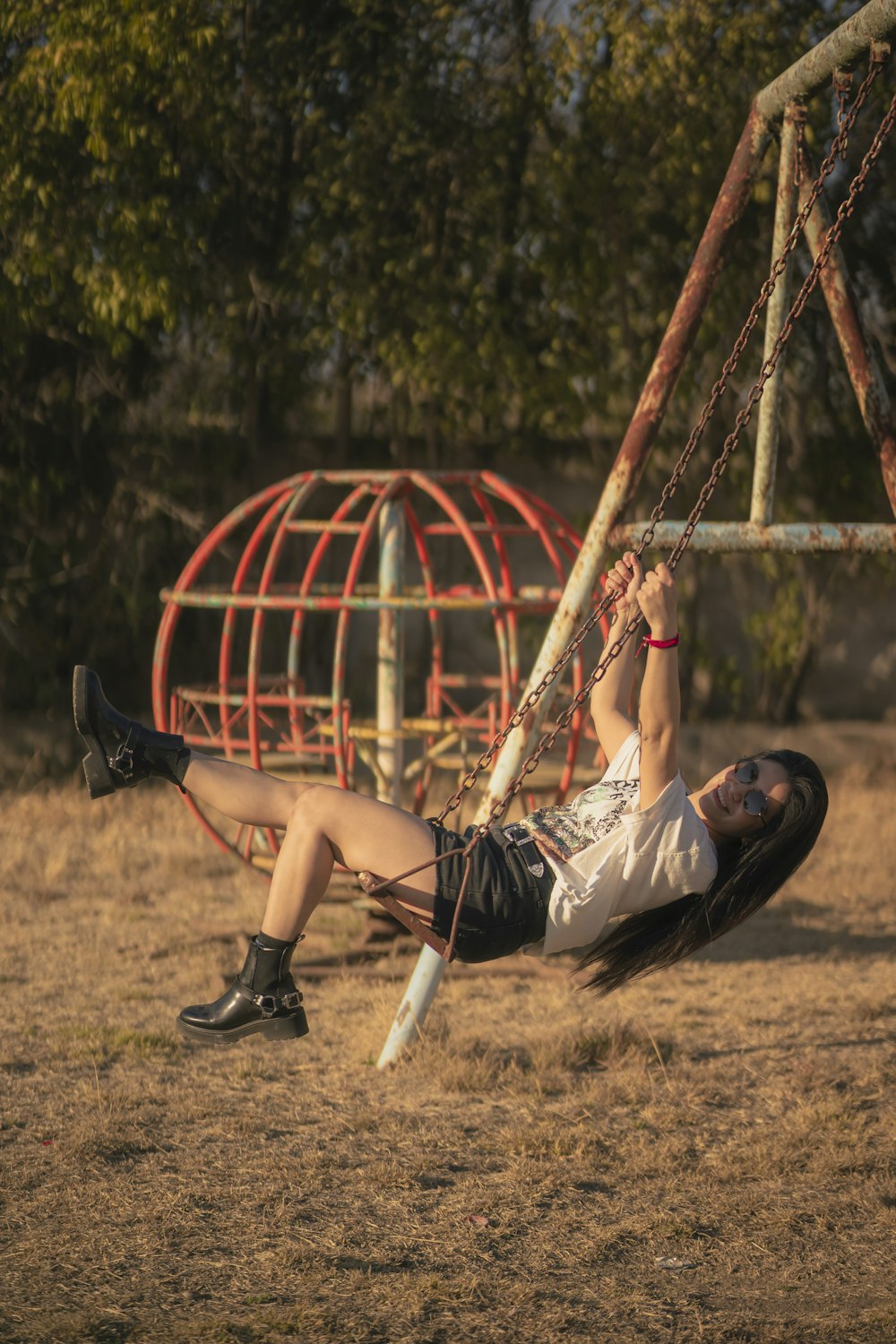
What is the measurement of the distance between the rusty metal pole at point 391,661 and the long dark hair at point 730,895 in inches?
104

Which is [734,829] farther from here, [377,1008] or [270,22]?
[270,22]

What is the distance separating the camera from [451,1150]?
3.99m

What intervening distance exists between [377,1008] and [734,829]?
209 centimetres

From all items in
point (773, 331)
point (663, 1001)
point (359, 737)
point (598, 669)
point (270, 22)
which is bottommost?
point (663, 1001)

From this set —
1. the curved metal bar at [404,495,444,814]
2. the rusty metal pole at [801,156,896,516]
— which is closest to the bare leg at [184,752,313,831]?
the rusty metal pole at [801,156,896,516]

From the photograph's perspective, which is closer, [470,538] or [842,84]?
[842,84]

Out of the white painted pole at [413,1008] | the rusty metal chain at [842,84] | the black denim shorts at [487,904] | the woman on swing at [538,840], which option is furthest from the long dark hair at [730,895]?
the rusty metal chain at [842,84]

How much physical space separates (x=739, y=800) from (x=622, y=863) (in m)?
0.35

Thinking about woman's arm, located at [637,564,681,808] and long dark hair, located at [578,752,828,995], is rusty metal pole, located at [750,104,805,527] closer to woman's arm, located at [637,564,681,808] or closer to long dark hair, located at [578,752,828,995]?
long dark hair, located at [578,752,828,995]

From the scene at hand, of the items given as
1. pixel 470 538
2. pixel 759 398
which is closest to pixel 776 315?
pixel 759 398

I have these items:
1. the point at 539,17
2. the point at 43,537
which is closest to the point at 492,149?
the point at 539,17

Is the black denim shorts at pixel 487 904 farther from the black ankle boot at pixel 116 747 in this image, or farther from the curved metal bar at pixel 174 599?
the curved metal bar at pixel 174 599

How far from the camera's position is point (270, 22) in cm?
945

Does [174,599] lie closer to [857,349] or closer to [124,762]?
[124,762]
